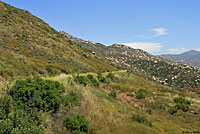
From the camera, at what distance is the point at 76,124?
5.23 m

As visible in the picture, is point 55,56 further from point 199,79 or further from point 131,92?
point 199,79

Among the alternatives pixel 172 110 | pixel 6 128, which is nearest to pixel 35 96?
pixel 6 128

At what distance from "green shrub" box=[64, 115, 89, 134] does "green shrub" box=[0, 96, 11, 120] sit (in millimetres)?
1896

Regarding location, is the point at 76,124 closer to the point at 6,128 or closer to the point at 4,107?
the point at 6,128

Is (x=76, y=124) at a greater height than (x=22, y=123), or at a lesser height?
lesser

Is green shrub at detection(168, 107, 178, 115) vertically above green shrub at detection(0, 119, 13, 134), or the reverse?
green shrub at detection(0, 119, 13, 134)

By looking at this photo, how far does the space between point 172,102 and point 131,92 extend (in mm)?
4101

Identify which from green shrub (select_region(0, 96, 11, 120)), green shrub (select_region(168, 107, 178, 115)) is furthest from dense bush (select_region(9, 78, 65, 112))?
green shrub (select_region(168, 107, 178, 115))

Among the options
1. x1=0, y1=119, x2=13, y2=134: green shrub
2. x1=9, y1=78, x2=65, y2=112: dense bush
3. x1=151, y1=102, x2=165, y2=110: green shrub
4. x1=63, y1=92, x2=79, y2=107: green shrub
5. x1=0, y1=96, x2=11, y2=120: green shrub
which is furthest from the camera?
x1=151, y1=102, x2=165, y2=110: green shrub

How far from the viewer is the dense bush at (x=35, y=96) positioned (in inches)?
217

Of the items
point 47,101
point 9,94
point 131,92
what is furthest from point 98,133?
point 131,92

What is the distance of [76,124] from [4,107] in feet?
7.79

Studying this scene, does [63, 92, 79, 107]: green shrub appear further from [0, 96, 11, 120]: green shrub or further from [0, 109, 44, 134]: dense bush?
[0, 96, 11, 120]: green shrub

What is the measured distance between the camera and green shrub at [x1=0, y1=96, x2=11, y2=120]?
4.48 m
